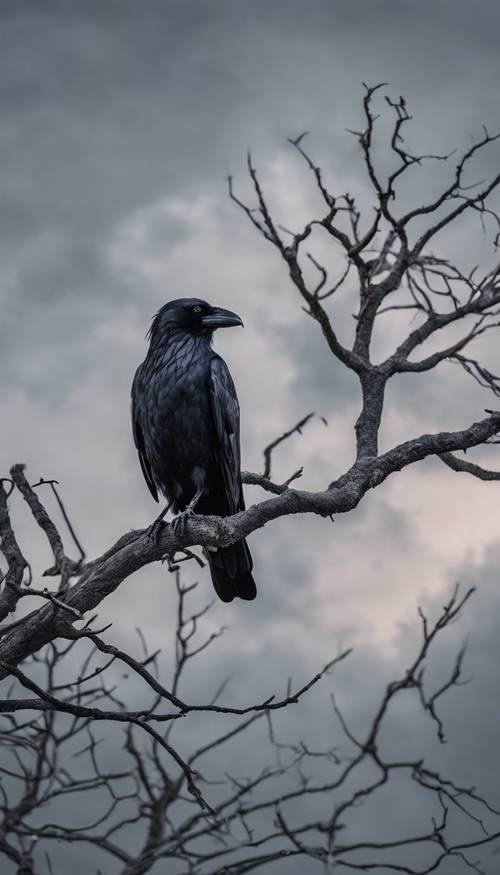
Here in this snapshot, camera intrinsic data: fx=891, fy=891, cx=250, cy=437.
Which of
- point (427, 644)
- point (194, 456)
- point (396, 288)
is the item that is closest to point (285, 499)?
point (194, 456)

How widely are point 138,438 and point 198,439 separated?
0.65 meters

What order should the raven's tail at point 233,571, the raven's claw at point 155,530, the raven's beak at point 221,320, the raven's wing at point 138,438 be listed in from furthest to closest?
the raven's beak at point 221,320, the raven's wing at point 138,438, the raven's tail at point 233,571, the raven's claw at point 155,530

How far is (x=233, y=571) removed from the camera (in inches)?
206

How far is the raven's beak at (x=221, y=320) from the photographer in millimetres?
5734

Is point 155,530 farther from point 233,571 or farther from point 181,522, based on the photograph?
point 233,571

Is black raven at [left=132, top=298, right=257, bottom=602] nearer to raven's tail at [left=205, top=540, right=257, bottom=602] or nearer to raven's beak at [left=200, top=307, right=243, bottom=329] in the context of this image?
raven's tail at [left=205, top=540, right=257, bottom=602]

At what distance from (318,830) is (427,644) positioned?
1.60m

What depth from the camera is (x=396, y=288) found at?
5.81m

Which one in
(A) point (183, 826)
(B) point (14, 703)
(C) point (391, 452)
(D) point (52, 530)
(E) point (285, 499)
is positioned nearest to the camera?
(B) point (14, 703)

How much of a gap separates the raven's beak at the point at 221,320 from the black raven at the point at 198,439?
26 cm

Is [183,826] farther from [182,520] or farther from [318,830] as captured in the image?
[182,520]

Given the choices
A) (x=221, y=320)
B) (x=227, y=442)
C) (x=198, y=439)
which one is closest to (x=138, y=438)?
(x=198, y=439)

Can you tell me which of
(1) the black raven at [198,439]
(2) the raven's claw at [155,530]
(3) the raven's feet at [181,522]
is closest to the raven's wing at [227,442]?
(1) the black raven at [198,439]

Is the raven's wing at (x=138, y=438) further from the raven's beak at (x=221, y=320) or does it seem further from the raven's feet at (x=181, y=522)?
the raven's feet at (x=181, y=522)
